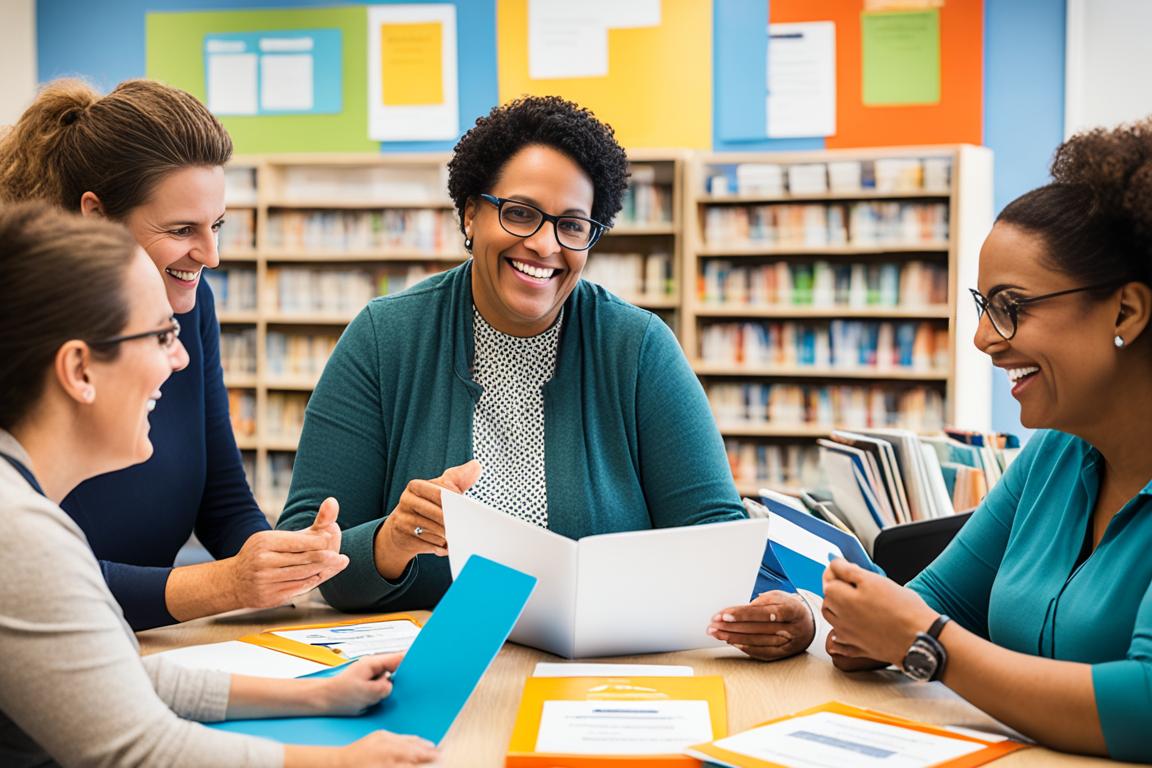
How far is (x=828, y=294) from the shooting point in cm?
517

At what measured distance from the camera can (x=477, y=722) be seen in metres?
1.28

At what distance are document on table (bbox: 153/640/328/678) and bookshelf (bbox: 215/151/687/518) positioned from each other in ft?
13.1

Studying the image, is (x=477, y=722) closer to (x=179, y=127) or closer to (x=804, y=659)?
(x=804, y=659)

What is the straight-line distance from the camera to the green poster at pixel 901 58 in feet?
17.7

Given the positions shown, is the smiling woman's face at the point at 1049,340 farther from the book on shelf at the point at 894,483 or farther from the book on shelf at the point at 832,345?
the book on shelf at the point at 832,345

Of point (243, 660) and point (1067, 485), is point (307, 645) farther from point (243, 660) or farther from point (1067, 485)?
point (1067, 485)

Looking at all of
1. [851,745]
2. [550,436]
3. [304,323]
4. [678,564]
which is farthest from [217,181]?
[304,323]

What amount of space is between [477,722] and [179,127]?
3.39 ft

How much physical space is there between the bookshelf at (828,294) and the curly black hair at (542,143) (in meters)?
3.28

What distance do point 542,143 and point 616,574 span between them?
831 mm

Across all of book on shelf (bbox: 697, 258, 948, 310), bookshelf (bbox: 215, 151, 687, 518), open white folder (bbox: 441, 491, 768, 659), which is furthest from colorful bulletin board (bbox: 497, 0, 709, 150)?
open white folder (bbox: 441, 491, 768, 659)

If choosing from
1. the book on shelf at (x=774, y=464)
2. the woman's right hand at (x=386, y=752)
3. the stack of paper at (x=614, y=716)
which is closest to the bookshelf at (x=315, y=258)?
the book on shelf at (x=774, y=464)

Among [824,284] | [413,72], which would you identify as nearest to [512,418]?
[824,284]

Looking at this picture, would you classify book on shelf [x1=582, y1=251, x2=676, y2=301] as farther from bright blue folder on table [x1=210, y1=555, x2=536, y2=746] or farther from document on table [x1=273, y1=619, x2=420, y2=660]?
bright blue folder on table [x1=210, y1=555, x2=536, y2=746]
